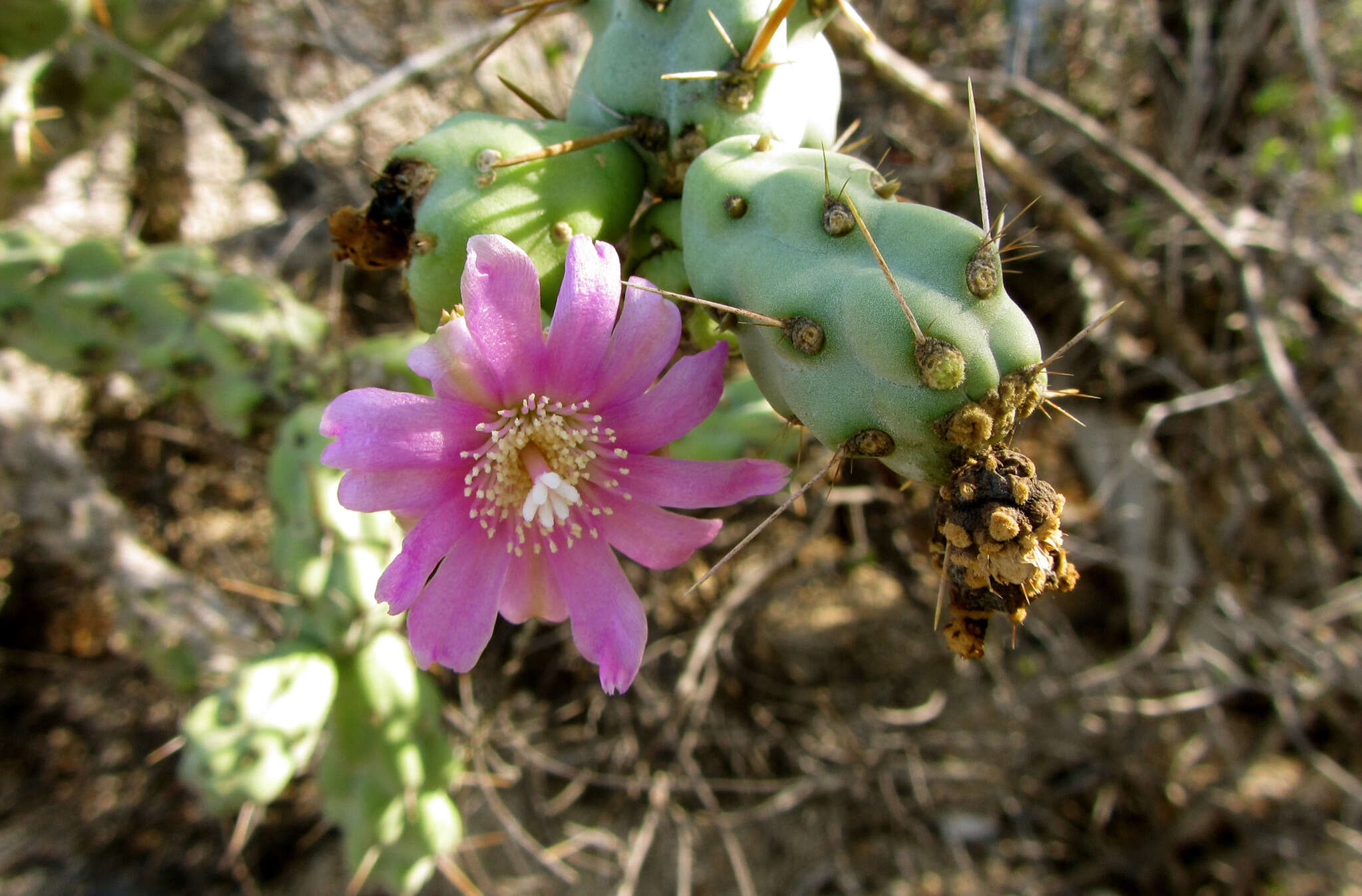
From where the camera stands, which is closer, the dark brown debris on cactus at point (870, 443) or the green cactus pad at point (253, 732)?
the dark brown debris on cactus at point (870, 443)

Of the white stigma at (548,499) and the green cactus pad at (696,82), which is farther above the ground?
the green cactus pad at (696,82)

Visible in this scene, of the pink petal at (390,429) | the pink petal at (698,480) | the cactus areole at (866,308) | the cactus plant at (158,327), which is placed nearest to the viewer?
the cactus areole at (866,308)

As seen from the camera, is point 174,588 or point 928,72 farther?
point 928,72

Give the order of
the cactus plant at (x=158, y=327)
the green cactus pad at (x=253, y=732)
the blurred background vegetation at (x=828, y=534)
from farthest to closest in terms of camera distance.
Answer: the blurred background vegetation at (x=828, y=534) < the cactus plant at (x=158, y=327) < the green cactus pad at (x=253, y=732)

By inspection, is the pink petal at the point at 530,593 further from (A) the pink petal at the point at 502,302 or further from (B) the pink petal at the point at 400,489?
(A) the pink petal at the point at 502,302

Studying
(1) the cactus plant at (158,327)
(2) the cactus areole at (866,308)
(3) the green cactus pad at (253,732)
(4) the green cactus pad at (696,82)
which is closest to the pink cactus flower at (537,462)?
(2) the cactus areole at (866,308)

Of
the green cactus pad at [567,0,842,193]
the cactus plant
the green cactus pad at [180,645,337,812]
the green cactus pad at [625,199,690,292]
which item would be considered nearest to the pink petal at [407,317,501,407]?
the green cactus pad at [625,199,690,292]

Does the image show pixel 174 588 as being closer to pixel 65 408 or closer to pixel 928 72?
pixel 65 408

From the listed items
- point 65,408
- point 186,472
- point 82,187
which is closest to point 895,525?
point 186,472

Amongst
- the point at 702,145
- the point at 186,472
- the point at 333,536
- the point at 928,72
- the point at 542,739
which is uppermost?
the point at 702,145

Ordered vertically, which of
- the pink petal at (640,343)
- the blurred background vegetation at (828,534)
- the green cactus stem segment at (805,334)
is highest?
the green cactus stem segment at (805,334)
